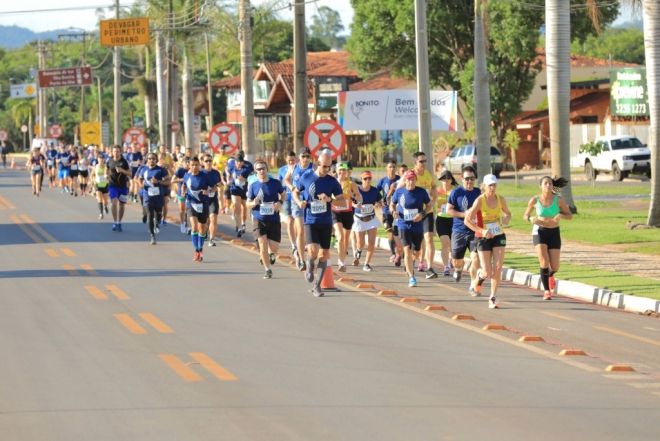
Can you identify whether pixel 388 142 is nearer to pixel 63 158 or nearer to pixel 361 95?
pixel 63 158

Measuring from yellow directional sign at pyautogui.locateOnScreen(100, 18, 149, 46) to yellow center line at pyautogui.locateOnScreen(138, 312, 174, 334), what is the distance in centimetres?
4101

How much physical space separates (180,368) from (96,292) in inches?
273

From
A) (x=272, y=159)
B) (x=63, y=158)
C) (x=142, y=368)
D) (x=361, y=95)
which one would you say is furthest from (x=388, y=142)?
(x=142, y=368)

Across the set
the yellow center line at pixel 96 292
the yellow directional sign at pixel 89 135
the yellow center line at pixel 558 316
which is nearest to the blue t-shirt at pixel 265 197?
the yellow center line at pixel 96 292

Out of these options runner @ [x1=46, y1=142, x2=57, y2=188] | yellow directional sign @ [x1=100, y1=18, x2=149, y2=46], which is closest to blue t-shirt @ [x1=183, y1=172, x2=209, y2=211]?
runner @ [x1=46, y1=142, x2=57, y2=188]

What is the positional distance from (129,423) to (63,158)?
41.2 meters

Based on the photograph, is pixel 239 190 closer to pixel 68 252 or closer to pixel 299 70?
pixel 299 70

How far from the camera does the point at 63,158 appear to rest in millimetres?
50375

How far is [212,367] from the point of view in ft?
41.8

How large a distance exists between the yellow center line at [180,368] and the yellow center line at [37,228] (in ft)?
53.0

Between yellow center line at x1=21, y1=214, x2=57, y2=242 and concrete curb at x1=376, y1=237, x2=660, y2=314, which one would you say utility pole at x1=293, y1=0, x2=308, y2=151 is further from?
concrete curb at x1=376, y1=237, x2=660, y2=314

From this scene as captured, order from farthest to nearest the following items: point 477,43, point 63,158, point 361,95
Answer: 1. point 63,158
2. point 361,95
3. point 477,43

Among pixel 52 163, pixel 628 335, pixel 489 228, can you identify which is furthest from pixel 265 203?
pixel 52 163

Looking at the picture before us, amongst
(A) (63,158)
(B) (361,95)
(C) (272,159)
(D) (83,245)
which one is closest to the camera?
(D) (83,245)
